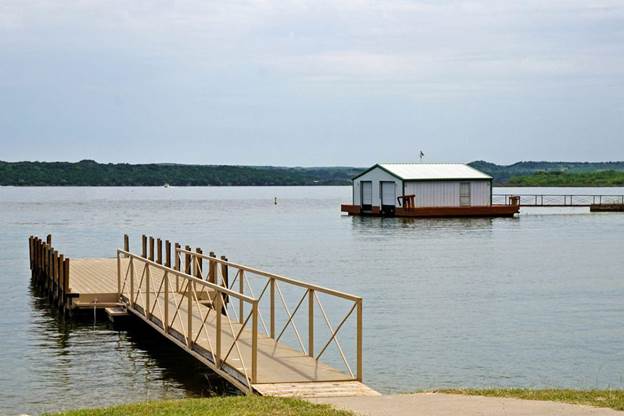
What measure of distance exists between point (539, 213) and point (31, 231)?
51.5 metres

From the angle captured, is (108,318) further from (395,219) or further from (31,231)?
(395,219)

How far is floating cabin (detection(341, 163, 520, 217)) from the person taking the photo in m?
83.1

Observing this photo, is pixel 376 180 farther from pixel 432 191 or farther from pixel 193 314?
pixel 193 314

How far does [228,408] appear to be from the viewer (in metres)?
13.1

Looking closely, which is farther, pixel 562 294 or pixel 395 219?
pixel 395 219

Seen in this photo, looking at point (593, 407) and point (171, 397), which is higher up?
point (593, 407)

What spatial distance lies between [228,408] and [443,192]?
72520 millimetres

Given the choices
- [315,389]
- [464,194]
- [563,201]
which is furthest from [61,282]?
[563,201]

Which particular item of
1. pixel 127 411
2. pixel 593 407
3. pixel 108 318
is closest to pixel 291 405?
pixel 127 411

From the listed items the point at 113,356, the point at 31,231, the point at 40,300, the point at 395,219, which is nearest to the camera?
the point at 113,356

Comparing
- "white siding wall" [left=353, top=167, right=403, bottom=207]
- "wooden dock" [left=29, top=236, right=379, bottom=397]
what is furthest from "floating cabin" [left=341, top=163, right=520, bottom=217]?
"wooden dock" [left=29, top=236, right=379, bottom=397]

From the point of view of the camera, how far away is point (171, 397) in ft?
62.8

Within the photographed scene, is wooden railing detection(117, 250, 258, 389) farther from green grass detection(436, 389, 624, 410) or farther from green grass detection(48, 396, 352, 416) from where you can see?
green grass detection(436, 389, 624, 410)

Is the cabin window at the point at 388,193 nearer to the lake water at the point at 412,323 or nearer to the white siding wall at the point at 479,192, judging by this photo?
the white siding wall at the point at 479,192
